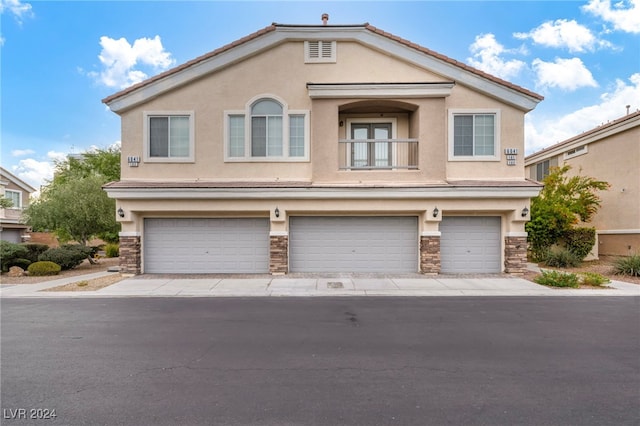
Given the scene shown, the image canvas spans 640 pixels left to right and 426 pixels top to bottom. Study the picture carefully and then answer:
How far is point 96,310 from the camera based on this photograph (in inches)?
328

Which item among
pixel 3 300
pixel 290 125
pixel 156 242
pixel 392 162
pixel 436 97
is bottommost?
pixel 3 300

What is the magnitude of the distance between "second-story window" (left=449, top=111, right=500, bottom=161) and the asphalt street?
655 centimetres

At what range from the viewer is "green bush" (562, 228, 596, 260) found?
15.5 meters

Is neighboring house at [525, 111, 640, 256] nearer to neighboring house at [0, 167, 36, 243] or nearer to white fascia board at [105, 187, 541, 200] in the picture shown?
white fascia board at [105, 187, 541, 200]

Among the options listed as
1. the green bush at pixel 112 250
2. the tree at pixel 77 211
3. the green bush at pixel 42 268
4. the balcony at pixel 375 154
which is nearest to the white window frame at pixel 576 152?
the balcony at pixel 375 154

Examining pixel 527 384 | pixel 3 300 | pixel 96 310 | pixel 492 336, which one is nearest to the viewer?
pixel 527 384

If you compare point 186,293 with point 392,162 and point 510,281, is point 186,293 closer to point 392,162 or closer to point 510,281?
point 392,162

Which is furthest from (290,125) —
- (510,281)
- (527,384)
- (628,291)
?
(628,291)

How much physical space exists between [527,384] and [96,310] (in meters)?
9.15

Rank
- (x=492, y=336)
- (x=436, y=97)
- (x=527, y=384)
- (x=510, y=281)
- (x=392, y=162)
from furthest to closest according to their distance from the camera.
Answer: (x=392, y=162), (x=436, y=97), (x=510, y=281), (x=492, y=336), (x=527, y=384)

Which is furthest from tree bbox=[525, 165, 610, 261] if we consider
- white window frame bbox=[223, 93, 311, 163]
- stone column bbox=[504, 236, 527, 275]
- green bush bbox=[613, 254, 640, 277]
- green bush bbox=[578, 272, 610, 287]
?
white window frame bbox=[223, 93, 311, 163]

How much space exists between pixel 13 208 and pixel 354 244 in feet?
100

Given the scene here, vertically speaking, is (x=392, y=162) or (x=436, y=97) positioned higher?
(x=436, y=97)

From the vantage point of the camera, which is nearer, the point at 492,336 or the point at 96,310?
the point at 492,336
